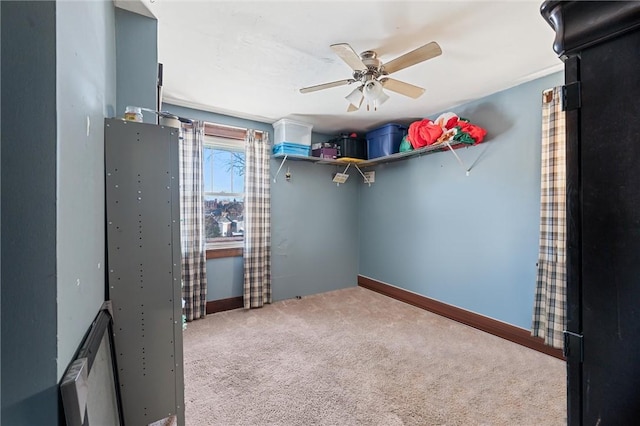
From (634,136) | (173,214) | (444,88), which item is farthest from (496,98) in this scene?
(173,214)

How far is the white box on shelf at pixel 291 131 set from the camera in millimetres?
3438

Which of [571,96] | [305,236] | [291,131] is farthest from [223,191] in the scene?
[571,96]

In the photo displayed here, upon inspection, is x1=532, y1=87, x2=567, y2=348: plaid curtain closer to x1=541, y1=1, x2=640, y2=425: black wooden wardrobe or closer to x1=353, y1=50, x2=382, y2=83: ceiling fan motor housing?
x1=353, y1=50, x2=382, y2=83: ceiling fan motor housing

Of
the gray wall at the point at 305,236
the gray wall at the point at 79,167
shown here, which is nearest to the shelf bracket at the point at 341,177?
the gray wall at the point at 305,236

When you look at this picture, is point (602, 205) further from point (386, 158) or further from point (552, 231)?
point (386, 158)

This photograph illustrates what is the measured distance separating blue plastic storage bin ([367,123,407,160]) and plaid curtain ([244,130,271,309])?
148 centimetres

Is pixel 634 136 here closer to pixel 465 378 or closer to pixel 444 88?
pixel 465 378

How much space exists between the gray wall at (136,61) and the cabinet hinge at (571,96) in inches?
71.5

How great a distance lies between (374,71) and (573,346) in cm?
188

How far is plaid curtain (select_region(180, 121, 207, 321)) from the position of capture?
2.96m

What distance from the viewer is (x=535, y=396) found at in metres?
1.84

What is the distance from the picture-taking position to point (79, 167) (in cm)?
80

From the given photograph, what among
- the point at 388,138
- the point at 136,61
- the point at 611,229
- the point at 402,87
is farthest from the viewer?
the point at 388,138

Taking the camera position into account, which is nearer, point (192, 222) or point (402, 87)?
point (402, 87)
